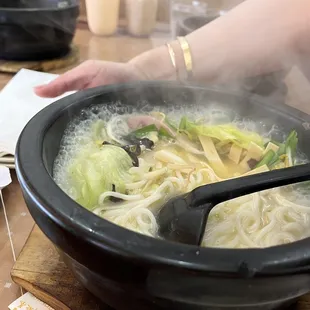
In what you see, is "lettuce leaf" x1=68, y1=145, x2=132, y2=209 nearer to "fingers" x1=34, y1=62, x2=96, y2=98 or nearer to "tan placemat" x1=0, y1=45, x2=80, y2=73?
"fingers" x1=34, y1=62, x2=96, y2=98

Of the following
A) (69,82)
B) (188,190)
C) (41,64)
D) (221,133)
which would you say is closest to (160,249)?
(188,190)

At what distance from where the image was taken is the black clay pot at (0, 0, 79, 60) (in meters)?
1.87

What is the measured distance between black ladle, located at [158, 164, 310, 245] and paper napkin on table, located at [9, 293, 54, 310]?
29 centimetres

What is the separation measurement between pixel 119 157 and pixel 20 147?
0.24 meters

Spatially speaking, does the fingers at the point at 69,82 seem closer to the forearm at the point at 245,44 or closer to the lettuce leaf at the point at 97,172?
the forearm at the point at 245,44

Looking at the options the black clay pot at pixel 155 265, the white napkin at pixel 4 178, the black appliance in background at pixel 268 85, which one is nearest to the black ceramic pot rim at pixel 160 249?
the black clay pot at pixel 155 265

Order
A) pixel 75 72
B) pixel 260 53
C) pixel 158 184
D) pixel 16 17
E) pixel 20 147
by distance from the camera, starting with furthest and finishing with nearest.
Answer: pixel 16 17
pixel 260 53
pixel 75 72
pixel 158 184
pixel 20 147

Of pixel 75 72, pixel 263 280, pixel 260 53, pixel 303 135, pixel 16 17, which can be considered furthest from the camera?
pixel 16 17

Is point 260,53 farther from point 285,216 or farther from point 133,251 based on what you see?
point 133,251

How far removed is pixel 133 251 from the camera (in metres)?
0.58

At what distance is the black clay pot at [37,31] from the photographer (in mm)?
1868

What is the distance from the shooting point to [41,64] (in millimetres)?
2090

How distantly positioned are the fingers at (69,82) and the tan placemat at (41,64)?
0.75 m

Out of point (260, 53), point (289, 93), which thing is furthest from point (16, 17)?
point (289, 93)
